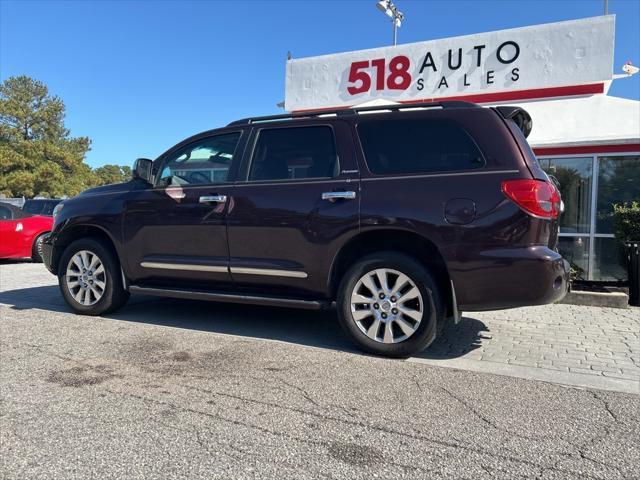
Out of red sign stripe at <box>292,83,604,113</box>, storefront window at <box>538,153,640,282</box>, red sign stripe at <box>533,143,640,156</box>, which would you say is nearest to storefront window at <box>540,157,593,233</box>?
storefront window at <box>538,153,640,282</box>

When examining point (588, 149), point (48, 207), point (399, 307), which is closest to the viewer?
point (399, 307)

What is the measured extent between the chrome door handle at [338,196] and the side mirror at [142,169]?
2059 millimetres

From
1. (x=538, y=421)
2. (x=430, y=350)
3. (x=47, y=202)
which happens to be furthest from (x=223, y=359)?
(x=47, y=202)

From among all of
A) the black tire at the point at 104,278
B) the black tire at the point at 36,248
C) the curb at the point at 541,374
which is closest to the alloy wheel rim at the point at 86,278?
the black tire at the point at 104,278

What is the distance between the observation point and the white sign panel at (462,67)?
31.9ft

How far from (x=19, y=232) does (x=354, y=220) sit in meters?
9.91

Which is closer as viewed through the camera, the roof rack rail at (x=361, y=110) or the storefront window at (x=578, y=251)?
the roof rack rail at (x=361, y=110)

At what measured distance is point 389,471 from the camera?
2.54 meters

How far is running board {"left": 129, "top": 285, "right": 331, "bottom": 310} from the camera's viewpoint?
4566 millimetres

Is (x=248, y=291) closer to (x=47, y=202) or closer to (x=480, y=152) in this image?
(x=480, y=152)

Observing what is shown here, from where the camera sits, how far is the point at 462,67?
1059 centimetres

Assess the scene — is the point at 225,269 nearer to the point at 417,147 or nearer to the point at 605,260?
the point at 417,147

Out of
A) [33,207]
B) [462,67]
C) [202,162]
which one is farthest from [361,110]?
[33,207]

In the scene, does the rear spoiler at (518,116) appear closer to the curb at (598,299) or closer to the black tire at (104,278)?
the curb at (598,299)
